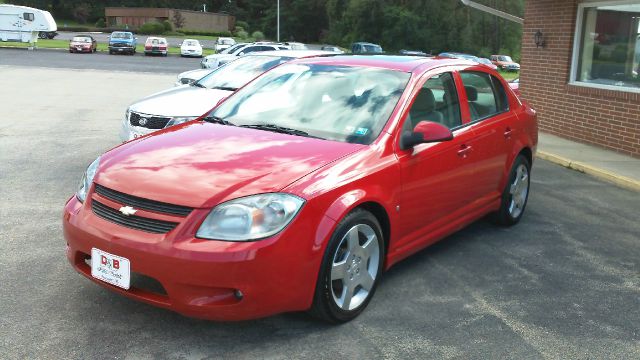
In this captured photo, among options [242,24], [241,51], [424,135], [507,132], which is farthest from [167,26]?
[424,135]

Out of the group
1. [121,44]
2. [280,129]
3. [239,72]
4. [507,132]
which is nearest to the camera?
[280,129]

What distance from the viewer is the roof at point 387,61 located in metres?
4.60

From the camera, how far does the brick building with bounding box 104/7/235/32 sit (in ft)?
300

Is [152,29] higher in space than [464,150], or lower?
higher

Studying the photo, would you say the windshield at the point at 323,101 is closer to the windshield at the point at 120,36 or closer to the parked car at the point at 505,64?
the parked car at the point at 505,64

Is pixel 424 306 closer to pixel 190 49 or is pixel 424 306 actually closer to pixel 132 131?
pixel 132 131

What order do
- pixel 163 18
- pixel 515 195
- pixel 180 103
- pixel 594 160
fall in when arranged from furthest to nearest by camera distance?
pixel 163 18, pixel 594 160, pixel 180 103, pixel 515 195

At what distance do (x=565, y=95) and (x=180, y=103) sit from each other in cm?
732

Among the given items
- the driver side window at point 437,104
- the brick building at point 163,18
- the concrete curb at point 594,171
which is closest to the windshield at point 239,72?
the driver side window at point 437,104

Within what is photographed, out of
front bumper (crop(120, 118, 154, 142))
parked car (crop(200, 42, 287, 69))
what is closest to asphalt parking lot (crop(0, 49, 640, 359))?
front bumper (crop(120, 118, 154, 142))

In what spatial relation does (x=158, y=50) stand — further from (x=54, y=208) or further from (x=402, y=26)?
(x=54, y=208)

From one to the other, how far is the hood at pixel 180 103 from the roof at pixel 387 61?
8.71ft

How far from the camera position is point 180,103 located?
7520mm

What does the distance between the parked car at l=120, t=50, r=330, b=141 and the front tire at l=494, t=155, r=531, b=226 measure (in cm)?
224
